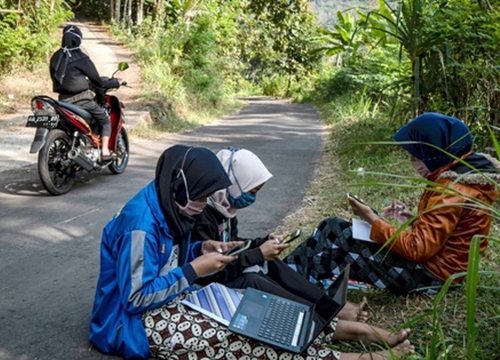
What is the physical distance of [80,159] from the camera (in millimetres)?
5434

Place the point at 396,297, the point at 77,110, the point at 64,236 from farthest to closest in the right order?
the point at 77,110 → the point at 64,236 → the point at 396,297

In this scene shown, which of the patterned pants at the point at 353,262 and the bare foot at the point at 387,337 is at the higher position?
the patterned pants at the point at 353,262

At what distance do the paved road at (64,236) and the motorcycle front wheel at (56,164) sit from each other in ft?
0.39

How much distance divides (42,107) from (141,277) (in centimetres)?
348

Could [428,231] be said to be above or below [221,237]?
above

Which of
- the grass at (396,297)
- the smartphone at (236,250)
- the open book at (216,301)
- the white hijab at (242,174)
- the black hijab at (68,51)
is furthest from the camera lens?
the black hijab at (68,51)

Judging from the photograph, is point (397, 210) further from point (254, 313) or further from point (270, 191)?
point (270, 191)

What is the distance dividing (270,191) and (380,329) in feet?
11.3

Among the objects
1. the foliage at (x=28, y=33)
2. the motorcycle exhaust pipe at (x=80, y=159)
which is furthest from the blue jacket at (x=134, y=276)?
the foliage at (x=28, y=33)

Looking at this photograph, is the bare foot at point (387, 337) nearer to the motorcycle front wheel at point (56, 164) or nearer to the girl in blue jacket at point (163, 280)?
the girl in blue jacket at point (163, 280)

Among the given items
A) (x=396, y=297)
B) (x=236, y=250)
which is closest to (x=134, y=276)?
(x=236, y=250)

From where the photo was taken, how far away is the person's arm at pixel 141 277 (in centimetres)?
224

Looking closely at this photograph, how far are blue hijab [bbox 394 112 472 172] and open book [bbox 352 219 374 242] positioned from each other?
476 mm

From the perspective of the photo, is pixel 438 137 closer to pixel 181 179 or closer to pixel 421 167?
pixel 421 167
